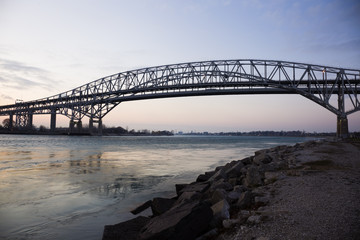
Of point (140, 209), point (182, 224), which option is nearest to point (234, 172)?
point (140, 209)

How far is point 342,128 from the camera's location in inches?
1273

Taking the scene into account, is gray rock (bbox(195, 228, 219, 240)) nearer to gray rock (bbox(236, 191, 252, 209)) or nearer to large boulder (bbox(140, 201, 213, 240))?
large boulder (bbox(140, 201, 213, 240))

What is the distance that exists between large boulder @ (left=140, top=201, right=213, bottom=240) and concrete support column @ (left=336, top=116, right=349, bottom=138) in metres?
33.8

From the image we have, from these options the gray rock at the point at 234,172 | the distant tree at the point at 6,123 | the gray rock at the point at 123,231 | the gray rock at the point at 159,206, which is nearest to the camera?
the gray rock at the point at 123,231

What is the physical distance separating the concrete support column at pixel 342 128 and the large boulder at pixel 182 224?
1330 inches

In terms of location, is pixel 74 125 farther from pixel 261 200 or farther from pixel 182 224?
pixel 182 224

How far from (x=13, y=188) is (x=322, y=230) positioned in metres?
7.79

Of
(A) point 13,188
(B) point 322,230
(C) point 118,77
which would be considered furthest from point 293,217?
(C) point 118,77

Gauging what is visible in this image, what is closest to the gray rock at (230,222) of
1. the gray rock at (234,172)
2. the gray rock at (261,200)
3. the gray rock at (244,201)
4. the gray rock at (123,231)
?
the gray rock at (244,201)

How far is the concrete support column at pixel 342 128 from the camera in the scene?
30.8 m

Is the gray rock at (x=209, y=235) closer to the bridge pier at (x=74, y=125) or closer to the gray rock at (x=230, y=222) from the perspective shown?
the gray rock at (x=230, y=222)

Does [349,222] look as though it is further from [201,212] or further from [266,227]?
[201,212]

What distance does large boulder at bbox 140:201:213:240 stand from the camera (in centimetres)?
307

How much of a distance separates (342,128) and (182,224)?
120 ft
